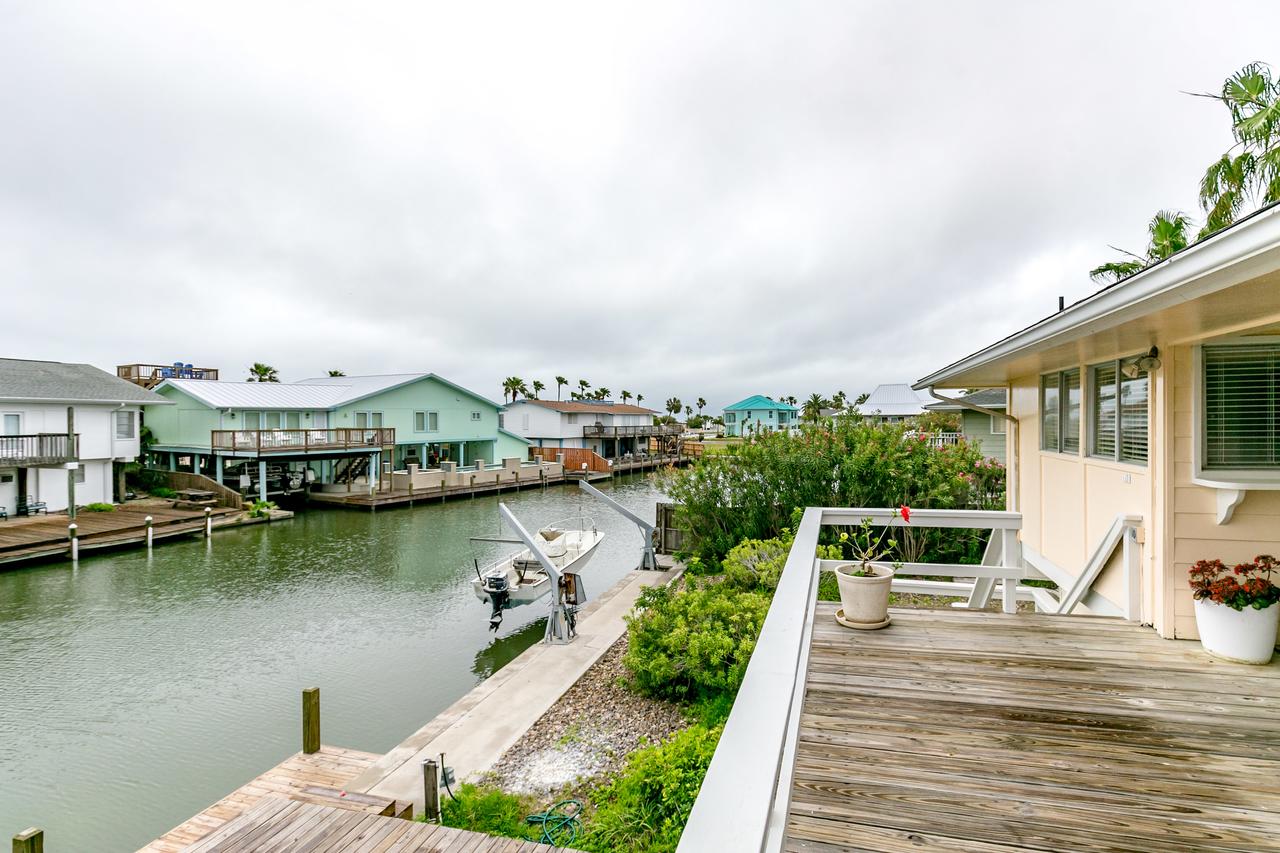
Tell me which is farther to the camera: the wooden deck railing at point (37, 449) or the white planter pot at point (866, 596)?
the wooden deck railing at point (37, 449)

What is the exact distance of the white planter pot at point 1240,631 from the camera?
130 inches

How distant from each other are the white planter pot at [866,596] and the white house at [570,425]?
42637mm

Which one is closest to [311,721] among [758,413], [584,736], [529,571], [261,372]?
[584,736]

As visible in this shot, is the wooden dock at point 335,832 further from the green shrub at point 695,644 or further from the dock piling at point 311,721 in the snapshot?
the green shrub at point 695,644

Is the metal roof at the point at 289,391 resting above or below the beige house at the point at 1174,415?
above

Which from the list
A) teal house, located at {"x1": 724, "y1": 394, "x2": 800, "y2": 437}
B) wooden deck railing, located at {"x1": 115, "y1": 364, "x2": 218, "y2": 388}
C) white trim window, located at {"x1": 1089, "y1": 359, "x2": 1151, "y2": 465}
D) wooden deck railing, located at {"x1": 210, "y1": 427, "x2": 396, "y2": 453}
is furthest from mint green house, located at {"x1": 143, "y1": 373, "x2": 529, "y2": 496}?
teal house, located at {"x1": 724, "y1": 394, "x2": 800, "y2": 437}

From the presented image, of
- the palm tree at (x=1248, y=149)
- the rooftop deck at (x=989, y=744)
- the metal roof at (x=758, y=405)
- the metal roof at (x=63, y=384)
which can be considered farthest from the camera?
the metal roof at (x=758, y=405)

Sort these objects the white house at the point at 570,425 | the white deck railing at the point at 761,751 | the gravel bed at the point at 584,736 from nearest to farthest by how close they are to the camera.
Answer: the white deck railing at the point at 761,751, the gravel bed at the point at 584,736, the white house at the point at 570,425

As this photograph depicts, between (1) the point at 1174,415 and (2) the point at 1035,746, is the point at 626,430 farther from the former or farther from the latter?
(2) the point at 1035,746

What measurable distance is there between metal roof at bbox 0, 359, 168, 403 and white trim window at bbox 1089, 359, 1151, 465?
2855 cm

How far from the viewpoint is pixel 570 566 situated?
13281mm

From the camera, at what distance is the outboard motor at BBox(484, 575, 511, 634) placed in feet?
37.0

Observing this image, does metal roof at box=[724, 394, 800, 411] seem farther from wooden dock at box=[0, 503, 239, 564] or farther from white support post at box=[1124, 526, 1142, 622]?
white support post at box=[1124, 526, 1142, 622]

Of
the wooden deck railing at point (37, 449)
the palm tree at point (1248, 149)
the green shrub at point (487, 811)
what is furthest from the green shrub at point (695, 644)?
the wooden deck railing at point (37, 449)
